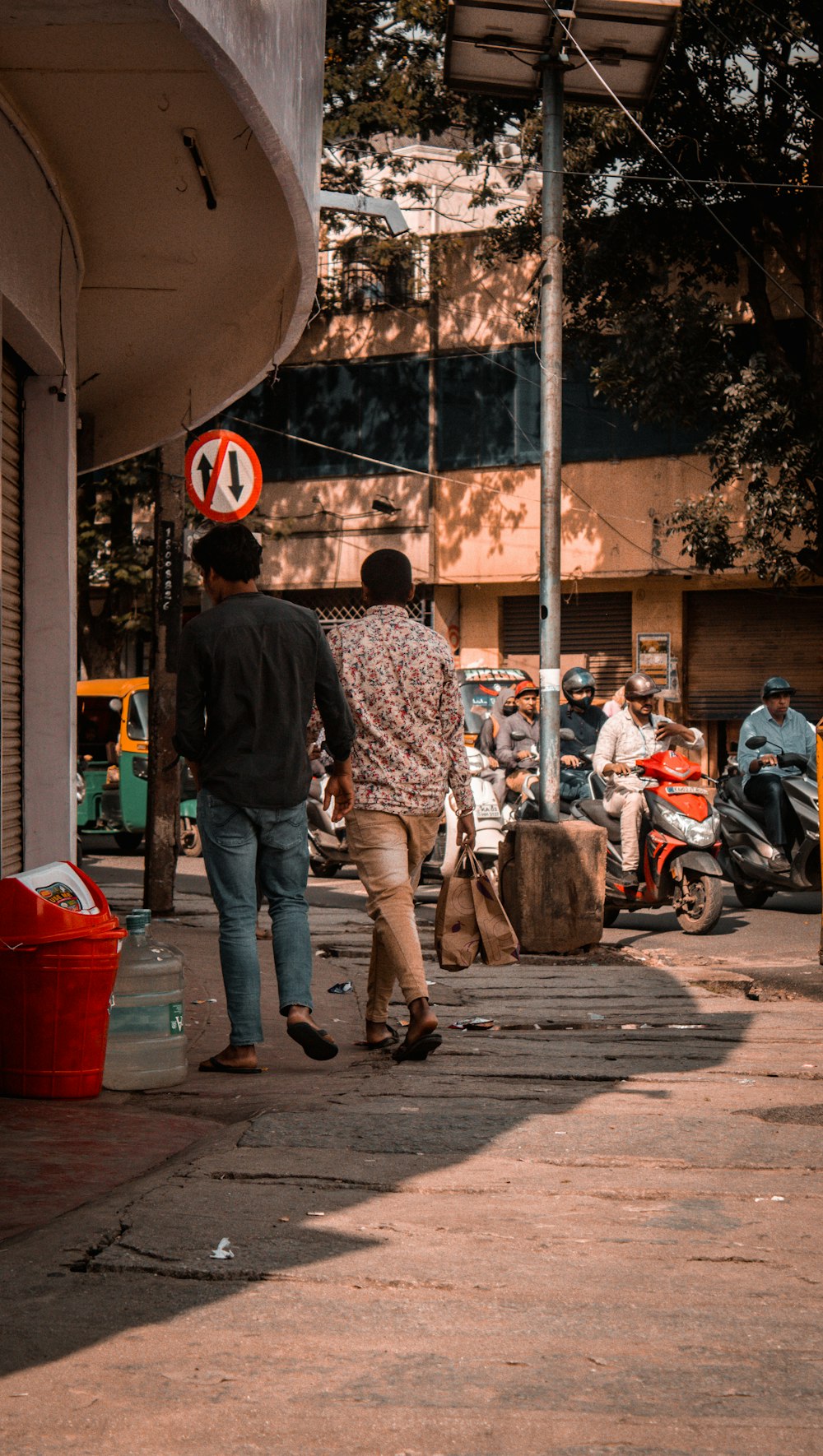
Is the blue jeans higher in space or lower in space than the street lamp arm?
lower

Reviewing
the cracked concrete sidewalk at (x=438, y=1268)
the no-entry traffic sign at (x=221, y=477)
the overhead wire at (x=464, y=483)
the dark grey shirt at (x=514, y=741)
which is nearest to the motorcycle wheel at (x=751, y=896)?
the dark grey shirt at (x=514, y=741)

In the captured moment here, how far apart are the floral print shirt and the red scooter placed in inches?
188

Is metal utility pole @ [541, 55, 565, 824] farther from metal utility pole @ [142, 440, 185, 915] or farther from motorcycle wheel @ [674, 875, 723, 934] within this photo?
metal utility pole @ [142, 440, 185, 915]

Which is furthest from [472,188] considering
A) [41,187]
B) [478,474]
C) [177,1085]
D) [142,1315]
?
[142,1315]

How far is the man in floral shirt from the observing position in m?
6.17

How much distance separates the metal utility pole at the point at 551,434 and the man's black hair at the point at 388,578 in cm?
381

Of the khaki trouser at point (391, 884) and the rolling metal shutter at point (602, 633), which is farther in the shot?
the rolling metal shutter at point (602, 633)

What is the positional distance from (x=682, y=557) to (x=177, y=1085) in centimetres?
1969

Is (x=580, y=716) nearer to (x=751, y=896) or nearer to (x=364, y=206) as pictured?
(x=751, y=896)

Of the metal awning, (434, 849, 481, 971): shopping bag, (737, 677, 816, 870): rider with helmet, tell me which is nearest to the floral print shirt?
(434, 849, 481, 971): shopping bag

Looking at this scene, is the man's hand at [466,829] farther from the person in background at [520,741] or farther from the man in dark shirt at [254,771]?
the person in background at [520,741]

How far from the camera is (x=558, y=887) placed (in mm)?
9789

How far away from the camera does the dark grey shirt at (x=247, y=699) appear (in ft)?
19.5

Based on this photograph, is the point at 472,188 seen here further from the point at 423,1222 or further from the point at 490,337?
the point at 423,1222
